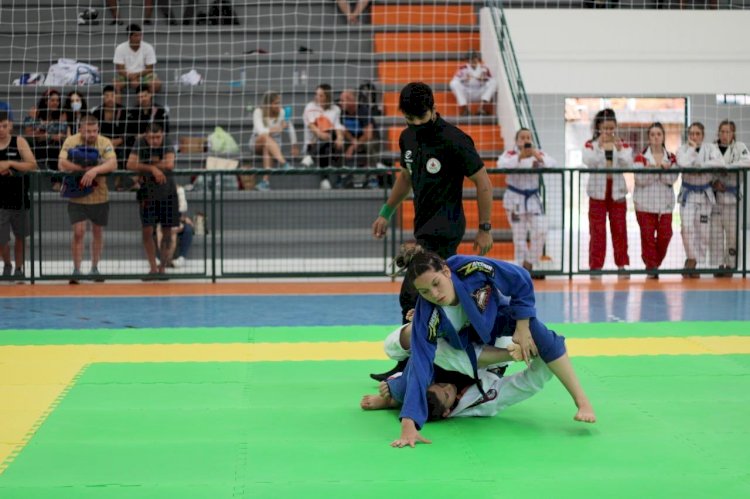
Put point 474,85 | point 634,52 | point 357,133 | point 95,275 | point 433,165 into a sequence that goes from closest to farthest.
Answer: point 433,165
point 95,275
point 357,133
point 474,85
point 634,52

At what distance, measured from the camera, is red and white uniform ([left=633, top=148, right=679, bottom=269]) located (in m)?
13.2

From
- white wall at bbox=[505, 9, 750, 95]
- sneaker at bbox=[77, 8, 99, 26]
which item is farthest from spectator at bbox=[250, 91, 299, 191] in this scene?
white wall at bbox=[505, 9, 750, 95]

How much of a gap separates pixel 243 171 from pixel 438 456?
7.74m

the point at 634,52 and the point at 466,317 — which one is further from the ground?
the point at 634,52

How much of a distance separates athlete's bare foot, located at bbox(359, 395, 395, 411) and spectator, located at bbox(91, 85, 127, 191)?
938 cm

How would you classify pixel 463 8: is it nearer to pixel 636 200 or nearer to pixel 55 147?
pixel 636 200

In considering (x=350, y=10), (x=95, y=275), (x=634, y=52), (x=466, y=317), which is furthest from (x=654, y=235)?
(x=466, y=317)

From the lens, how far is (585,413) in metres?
5.78

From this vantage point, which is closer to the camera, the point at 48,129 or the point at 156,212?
the point at 156,212

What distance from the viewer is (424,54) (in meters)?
17.6

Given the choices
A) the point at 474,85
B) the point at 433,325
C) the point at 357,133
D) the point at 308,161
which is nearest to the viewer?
the point at 433,325

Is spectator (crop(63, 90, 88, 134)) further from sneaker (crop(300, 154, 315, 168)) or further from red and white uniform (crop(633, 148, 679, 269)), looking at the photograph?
red and white uniform (crop(633, 148, 679, 269))

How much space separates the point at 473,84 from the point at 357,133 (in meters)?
2.14

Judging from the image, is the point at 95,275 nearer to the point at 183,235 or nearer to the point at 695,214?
the point at 183,235
